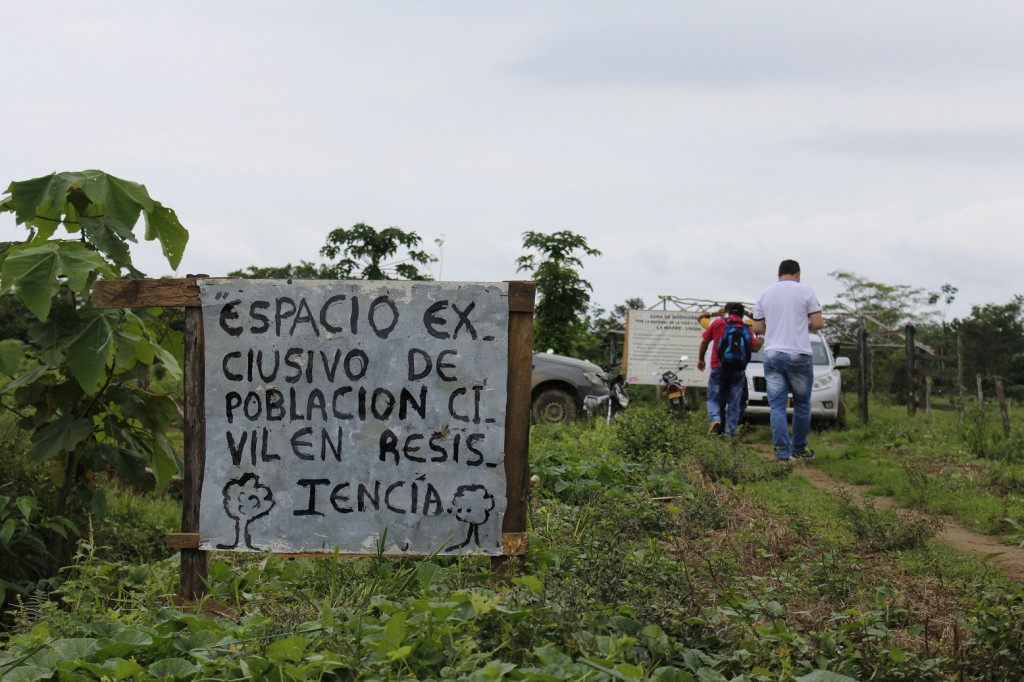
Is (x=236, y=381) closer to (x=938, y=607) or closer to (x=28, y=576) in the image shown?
(x=28, y=576)

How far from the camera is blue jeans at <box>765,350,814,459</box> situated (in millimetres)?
11250

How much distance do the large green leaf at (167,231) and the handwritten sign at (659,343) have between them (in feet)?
55.6

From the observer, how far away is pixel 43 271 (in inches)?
235

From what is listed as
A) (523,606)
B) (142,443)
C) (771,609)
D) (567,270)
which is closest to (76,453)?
(142,443)

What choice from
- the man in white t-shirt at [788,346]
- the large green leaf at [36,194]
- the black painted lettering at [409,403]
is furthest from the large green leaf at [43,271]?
the man in white t-shirt at [788,346]

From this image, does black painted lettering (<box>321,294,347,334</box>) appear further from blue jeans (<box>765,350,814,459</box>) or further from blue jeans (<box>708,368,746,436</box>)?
blue jeans (<box>708,368,746,436</box>)

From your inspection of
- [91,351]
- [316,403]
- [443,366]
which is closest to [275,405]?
[316,403]

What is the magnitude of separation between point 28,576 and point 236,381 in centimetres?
241

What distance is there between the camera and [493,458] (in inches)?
208

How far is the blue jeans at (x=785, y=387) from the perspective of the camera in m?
11.2

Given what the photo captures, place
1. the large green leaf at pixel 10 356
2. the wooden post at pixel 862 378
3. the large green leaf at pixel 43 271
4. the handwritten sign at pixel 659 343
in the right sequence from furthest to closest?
the handwritten sign at pixel 659 343 < the wooden post at pixel 862 378 < the large green leaf at pixel 10 356 < the large green leaf at pixel 43 271

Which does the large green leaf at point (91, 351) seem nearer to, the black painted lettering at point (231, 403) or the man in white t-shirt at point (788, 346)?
the black painted lettering at point (231, 403)

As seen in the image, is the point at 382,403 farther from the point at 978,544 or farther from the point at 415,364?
the point at 978,544

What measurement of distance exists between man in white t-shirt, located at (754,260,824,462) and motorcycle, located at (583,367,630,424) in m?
5.29
